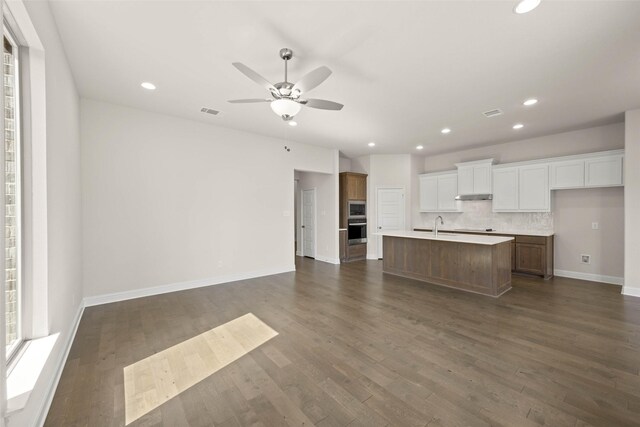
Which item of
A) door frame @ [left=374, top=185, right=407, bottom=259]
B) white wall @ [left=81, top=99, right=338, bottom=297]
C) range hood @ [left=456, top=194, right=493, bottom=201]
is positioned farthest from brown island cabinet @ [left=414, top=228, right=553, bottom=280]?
white wall @ [left=81, top=99, right=338, bottom=297]

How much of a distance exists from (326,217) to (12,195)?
5762 mm

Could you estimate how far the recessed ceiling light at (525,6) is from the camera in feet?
6.66

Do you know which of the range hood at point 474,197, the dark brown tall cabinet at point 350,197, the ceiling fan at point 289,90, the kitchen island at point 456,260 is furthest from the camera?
the dark brown tall cabinet at point 350,197

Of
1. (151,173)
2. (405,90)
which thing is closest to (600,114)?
(405,90)

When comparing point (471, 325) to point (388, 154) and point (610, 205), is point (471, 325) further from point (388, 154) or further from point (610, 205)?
point (388, 154)

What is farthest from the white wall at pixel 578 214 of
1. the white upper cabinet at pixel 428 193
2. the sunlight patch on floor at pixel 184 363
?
the sunlight patch on floor at pixel 184 363

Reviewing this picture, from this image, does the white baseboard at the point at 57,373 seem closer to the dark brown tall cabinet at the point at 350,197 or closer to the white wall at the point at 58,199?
the white wall at the point at 58,199

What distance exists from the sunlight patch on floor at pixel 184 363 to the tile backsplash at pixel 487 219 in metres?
5.95

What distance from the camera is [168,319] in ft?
11.3

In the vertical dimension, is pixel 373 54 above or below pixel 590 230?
above

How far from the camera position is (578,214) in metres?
5.39

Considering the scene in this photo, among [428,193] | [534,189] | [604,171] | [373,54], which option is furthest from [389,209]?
[373,54]

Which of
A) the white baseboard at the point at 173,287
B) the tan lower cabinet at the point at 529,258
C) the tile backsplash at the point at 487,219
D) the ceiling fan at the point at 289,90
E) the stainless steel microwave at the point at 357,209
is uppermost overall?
the ceiling fan at the point at 289,90

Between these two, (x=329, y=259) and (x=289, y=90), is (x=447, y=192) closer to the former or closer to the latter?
(x=329, y=259)
